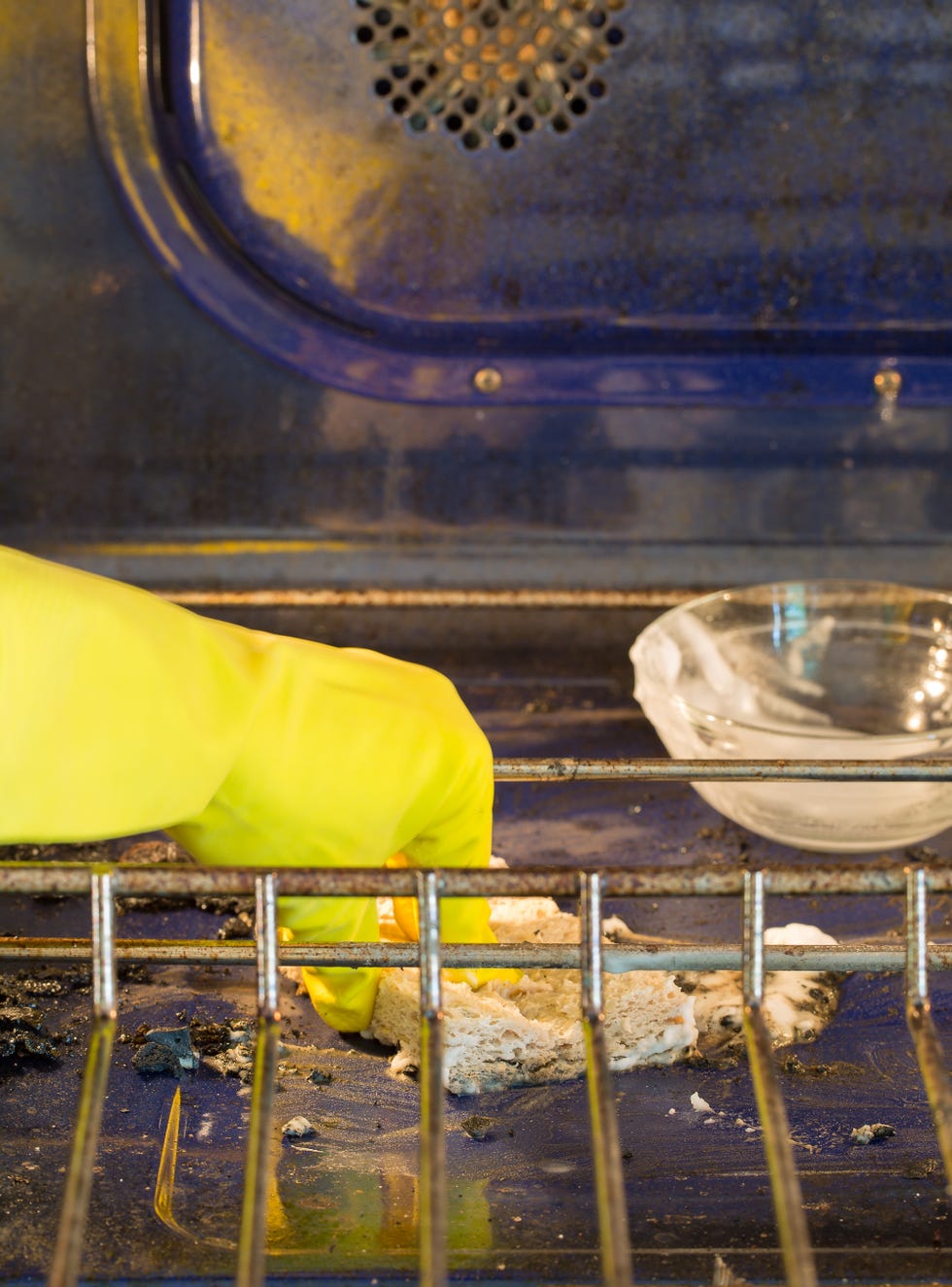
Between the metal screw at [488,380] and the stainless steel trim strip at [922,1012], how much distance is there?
590 mm

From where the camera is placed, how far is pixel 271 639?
1.92ft

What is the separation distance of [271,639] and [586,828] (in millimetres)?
313

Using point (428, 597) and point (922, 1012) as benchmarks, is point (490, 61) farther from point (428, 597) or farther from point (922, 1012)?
point (922, 1012)

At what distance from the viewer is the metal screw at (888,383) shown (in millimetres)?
983

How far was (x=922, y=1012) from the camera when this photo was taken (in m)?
0.49

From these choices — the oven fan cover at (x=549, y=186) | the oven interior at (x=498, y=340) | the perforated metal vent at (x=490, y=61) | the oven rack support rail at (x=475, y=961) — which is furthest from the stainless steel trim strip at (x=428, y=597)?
the oven rack support rail at (x=475, y=961)

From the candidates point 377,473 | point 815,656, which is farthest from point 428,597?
point 815,656

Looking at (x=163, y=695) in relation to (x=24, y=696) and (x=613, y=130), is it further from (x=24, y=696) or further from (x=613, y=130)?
(x=613, y=130)

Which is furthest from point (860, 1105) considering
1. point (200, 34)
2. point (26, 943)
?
point (200, 34)

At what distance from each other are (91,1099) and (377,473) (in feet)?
2.12

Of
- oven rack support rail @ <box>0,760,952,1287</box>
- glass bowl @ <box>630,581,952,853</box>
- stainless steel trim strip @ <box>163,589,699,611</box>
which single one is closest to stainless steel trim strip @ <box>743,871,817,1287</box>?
oven rack support rail @ <box>0,760,952,1287</box>

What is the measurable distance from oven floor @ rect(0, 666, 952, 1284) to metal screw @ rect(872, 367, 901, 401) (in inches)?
19.0

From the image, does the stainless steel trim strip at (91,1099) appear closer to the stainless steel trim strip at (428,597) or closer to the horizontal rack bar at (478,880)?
the horizontal rack bar at (478,880)

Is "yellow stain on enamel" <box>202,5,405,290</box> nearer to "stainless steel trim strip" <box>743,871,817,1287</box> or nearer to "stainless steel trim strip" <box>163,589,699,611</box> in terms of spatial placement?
"stainless steel trim strip" <box>163,589,699,611</box>
